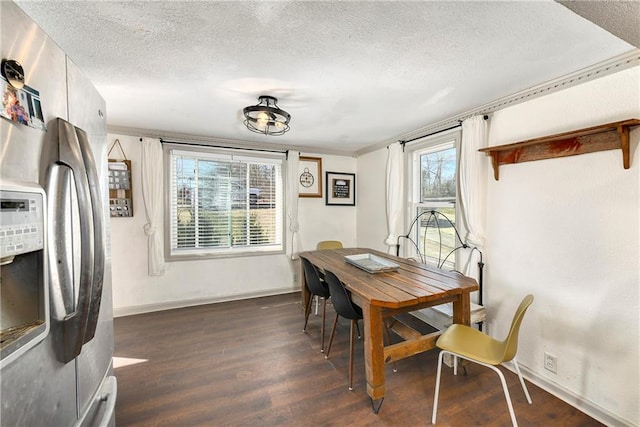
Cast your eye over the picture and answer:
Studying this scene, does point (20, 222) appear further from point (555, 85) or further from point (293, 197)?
point (293, 197)

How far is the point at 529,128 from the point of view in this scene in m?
2.05

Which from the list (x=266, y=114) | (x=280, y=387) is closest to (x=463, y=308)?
(x=280, y=387)

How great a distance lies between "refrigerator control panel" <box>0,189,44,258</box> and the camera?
0.53 meters

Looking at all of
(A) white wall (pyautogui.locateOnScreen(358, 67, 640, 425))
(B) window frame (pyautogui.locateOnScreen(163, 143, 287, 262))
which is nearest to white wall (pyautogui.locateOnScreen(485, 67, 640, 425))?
(A) white wall (pyautogui.locateOnScreen(358, 67, 640, 425))

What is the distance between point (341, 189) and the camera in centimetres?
435

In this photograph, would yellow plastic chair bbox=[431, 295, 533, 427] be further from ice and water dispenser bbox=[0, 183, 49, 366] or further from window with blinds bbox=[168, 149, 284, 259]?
window with blinds bbox=[168, 149, 284, 259]

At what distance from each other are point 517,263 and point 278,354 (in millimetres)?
2235

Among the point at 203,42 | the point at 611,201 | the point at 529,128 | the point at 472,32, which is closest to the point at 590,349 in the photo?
the point at 611,201

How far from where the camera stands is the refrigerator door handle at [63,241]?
698 millimetres

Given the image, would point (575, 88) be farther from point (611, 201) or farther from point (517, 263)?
point (517, 263)

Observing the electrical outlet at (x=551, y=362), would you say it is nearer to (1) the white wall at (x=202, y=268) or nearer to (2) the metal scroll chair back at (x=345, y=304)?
(2) the metal scroll chair back at (x=345, y=304)

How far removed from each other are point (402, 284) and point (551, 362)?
49.6 inches

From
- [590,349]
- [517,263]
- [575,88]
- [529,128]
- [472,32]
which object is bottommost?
[590,349]

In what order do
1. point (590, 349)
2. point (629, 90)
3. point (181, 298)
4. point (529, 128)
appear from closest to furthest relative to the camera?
point (629, 90)
point (590, 349)
point (529, 128)
point (181, 298)
